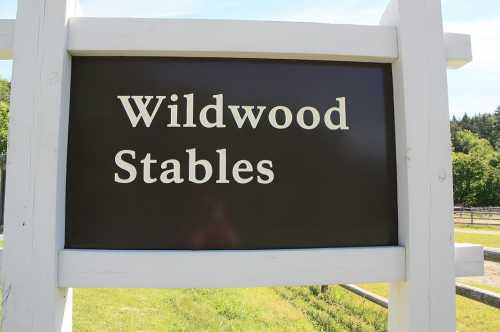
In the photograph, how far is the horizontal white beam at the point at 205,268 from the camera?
5.18ft

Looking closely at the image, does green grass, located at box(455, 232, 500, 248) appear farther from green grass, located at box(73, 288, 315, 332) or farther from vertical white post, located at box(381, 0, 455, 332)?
vertical white post, located at box(381, 0, 455, 332)

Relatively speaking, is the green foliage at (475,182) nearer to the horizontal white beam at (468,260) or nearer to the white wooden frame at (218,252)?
the horizontal white beam at (468,260)

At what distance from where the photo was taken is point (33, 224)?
5.08 ft

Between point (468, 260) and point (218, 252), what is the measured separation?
1157mm

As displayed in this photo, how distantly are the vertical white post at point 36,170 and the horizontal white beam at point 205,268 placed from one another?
102mm

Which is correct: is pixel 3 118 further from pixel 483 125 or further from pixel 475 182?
pixel 483 125

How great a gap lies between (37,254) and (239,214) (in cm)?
88

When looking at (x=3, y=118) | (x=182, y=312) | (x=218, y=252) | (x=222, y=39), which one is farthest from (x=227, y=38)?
(x=3, y=118)

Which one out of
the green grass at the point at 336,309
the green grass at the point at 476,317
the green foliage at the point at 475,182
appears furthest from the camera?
the green foliage at the point at 475,182

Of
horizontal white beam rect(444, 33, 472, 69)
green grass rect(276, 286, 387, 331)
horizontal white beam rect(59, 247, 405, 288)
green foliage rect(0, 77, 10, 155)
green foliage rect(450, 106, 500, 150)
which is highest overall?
green foliage rect(450, 106, 500, 150)

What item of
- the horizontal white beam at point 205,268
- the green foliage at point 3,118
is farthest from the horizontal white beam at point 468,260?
the green foliage at point 3,118

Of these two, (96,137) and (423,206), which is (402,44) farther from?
(96,137)

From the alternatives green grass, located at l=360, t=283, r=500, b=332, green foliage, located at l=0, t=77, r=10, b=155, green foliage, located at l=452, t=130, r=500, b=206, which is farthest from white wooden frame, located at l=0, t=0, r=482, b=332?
green foliage, located at l=452, t=130, r=500, b=206

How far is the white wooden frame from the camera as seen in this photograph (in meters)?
1.56
